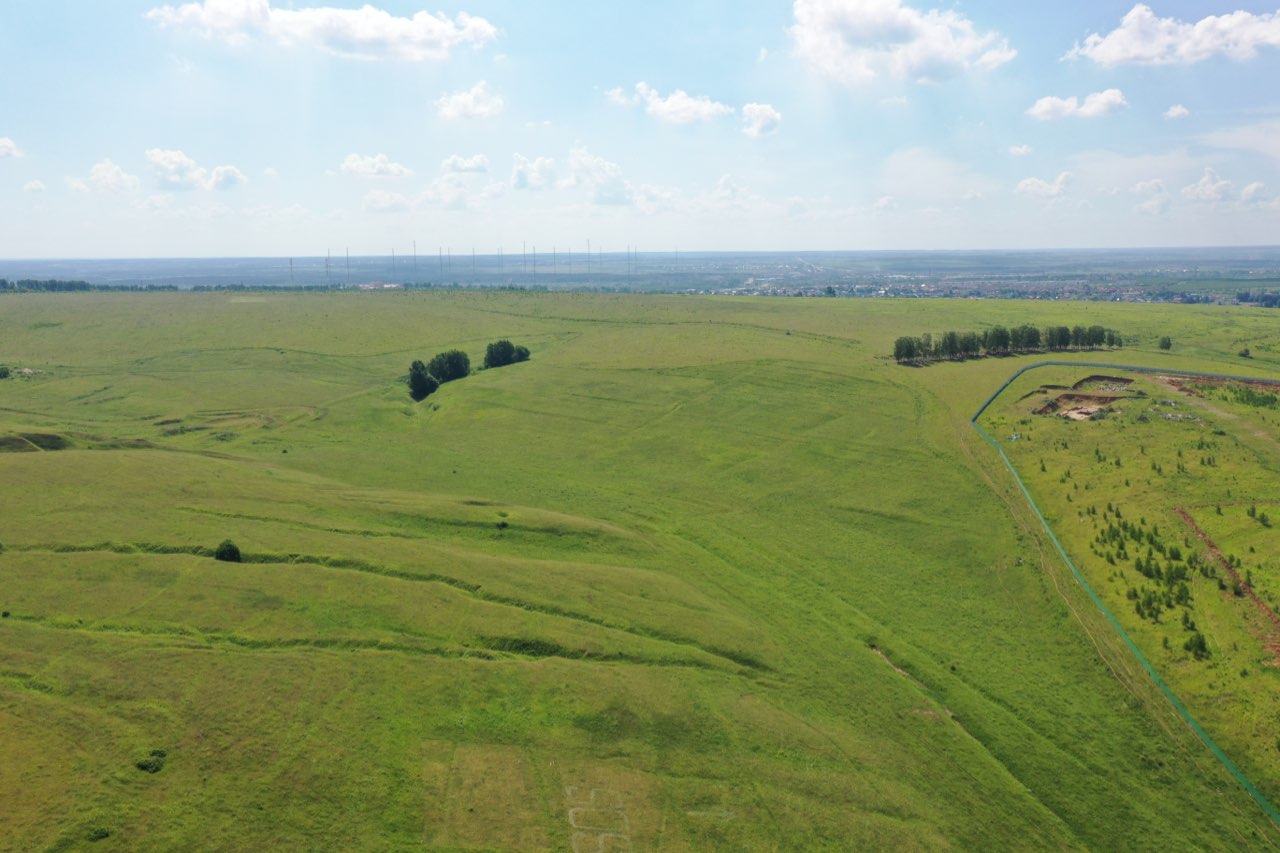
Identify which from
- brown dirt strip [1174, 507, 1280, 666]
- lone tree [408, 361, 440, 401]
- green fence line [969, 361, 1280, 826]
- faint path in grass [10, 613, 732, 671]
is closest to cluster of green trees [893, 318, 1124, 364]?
green fence line [969, 361, 1280, 826]

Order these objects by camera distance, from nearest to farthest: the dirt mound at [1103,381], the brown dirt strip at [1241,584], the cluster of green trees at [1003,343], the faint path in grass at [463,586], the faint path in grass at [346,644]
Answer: the faint path in grass at [346,644], the faint path in grass at [463,586], the brown dirt strip at [1241,584], the dirt mound at [1103,381], the cluster of green trees at [1003,343]

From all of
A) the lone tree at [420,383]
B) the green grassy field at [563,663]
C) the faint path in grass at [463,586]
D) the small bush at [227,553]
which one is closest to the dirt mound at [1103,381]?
the green grassy field at [563,663]

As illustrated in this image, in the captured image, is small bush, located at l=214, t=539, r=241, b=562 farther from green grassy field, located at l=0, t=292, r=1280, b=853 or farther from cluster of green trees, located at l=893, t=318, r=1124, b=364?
cluster of green trees, located at l=893, t=318, r=1124, b=364

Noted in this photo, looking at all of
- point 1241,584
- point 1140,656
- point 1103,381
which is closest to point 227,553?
point 1140,656

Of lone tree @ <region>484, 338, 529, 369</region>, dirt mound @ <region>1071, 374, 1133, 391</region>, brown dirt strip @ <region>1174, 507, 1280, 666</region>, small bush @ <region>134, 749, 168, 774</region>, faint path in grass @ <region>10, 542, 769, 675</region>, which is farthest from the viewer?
lone tree @ <region>484, 338, 529, 369</region>

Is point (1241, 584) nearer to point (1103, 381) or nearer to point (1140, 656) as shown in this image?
point (1140, 656)

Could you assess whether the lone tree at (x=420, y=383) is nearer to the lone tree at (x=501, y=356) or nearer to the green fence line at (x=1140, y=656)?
the lone tree at (x=501, y=356)

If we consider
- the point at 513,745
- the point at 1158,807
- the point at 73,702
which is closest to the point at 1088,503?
the point at 1158,807
